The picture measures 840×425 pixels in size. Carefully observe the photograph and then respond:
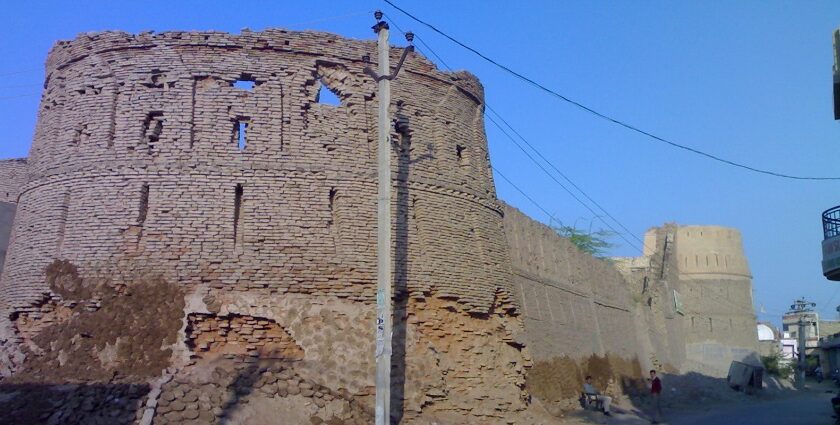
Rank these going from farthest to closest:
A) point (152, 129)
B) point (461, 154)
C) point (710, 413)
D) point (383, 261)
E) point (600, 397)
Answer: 1. point (710, 413)
2. point (600, 397)
3. point (461, 154)
4. point (152, 129)
5. point (383, 261)

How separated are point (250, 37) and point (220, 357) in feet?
19.6

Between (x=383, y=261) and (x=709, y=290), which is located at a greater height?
(x=709, y=290)

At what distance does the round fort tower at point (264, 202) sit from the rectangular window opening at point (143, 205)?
0.13ft

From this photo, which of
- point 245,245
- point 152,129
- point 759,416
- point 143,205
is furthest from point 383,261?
point 759,416

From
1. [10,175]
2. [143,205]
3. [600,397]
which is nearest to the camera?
[143,205]

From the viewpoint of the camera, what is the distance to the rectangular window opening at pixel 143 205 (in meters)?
13.6

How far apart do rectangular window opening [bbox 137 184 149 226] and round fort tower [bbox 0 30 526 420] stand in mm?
39

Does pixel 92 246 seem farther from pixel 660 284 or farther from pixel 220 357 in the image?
pixel 660 284

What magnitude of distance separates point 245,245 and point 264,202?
2.82 feet

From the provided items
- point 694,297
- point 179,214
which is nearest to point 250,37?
point 179,214

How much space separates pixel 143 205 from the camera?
1377cm

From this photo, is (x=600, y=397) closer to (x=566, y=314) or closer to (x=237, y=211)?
(x=566, y=314)

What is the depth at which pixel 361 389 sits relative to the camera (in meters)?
13.6

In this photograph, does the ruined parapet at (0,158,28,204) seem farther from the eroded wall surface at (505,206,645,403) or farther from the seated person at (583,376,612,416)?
the seated person at (583,376,612,416)
